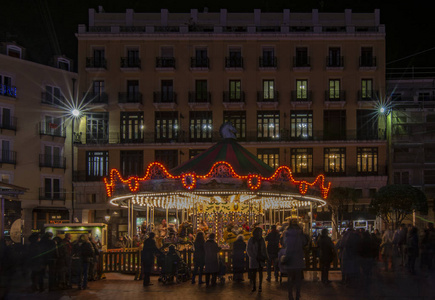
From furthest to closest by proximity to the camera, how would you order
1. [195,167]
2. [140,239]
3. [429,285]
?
[140,239] < [195,167] < [429,285]

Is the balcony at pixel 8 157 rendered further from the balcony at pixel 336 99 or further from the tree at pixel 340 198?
the balcony at pixel 336 99

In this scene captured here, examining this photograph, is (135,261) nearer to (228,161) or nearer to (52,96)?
(228,161)

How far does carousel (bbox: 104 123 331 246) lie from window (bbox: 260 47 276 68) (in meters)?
24.5

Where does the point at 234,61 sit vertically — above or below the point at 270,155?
above

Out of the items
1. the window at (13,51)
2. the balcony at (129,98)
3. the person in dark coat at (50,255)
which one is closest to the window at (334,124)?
the balcony at (129,98)

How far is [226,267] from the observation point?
78.5ft

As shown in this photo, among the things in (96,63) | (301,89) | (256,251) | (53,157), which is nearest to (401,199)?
(301,89)

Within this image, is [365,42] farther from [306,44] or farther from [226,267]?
[226,267]

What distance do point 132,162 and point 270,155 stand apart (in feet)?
35.3

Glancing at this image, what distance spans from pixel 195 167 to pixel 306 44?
98.5 ft

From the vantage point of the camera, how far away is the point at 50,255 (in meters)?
19.6

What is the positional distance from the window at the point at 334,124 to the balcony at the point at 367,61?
13.2 ft

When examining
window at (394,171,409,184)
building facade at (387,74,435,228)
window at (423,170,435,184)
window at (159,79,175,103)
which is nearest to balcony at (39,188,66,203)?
window at (159,79,175,103)

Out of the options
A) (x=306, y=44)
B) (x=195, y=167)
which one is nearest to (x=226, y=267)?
(x=195, y=167)
